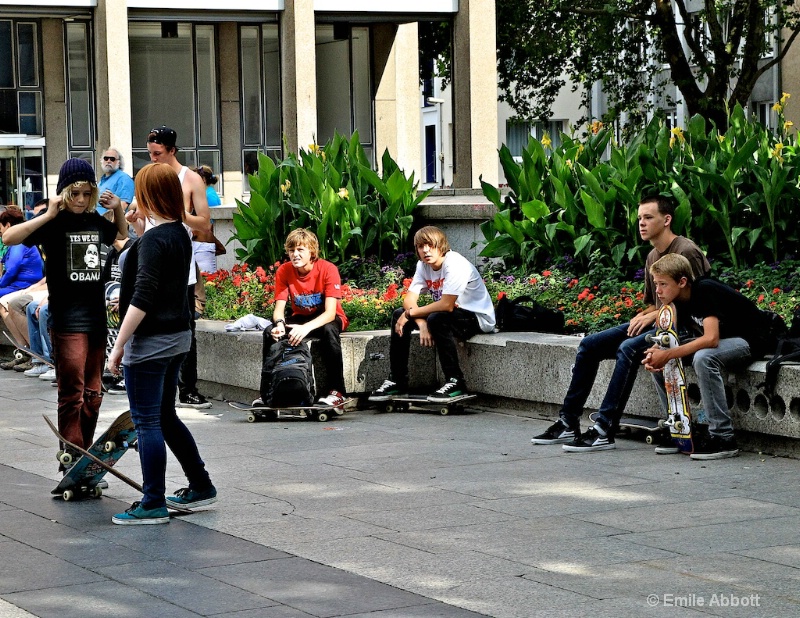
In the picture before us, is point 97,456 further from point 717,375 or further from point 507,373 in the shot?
point 507,373

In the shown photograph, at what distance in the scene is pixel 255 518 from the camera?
21.6ft

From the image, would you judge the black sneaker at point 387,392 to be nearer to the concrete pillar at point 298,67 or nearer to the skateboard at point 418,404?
the skateboard at point 418,404

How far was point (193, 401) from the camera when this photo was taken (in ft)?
35.8

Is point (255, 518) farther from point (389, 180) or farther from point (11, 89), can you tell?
point (11, 89)

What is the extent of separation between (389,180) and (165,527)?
6.85 meters

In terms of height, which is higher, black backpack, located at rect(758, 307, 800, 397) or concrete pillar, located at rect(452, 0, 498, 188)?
concrete pillar, located at rect(452, 0, 498, 188)

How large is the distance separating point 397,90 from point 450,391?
2239 cm

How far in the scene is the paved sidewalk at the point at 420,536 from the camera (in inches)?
199

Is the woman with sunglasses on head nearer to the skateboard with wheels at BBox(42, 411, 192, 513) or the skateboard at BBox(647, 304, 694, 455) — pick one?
the skateboard with wheels at BBox(42, 411, 192, 513)

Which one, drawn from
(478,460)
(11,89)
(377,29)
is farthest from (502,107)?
(478,460)

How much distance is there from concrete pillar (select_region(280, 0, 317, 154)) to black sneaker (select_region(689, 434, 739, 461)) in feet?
58.3

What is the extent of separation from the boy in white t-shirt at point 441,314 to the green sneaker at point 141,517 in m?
3.69

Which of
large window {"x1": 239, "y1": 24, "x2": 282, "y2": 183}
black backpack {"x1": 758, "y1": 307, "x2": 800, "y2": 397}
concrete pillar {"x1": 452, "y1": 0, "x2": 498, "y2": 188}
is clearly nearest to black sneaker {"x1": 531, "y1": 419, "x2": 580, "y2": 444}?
black backpack {"x1": 758, "y1": 307, "x2": 800, "y2": 397}

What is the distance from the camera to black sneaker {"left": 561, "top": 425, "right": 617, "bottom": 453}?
8.29 meters
